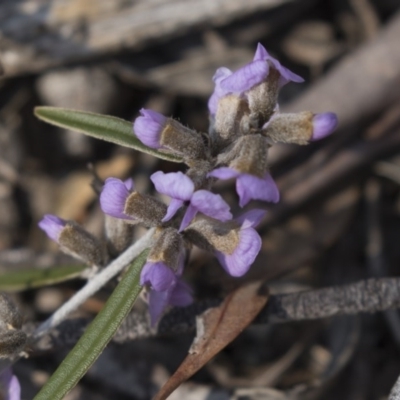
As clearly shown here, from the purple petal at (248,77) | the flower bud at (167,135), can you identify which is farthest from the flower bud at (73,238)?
the purple petal at (248,77)

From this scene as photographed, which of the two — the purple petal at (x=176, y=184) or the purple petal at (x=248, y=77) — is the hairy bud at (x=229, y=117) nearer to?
the purple petal at (x=248, y=77)

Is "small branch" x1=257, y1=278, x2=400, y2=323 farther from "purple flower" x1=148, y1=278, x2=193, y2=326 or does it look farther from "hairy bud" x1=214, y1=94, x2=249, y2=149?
"hairy bud" x1=214, y1=94, x2=249, y2=149

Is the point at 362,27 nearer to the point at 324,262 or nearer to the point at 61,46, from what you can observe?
the point at 324,262

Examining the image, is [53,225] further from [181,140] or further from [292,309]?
[292,309]

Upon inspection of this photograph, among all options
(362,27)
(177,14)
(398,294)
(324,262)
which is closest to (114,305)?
(398,294)

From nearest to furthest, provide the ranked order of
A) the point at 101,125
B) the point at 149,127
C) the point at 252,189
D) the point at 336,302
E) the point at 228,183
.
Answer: the point at 252,189 → the point at 149,127 → the point at 101,125 → the point at 336,302 → the point at 228,183

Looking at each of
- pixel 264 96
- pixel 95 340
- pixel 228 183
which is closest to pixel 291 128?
pixel 264 96

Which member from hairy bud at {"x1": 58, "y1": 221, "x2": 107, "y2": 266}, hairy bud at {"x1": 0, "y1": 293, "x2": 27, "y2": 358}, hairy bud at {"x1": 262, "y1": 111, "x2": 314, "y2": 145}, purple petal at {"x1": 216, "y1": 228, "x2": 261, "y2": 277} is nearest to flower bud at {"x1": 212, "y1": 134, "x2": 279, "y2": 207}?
hairy bud at {"x1": 262, "y1": 111, "x2": 314, "y2": 145}
